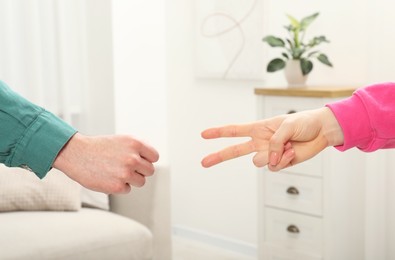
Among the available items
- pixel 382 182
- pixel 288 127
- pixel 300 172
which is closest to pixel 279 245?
pixel 300 172

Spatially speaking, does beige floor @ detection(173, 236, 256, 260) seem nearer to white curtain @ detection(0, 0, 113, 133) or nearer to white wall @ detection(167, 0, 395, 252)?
white wall @ detection(167, 0, 395, 252)

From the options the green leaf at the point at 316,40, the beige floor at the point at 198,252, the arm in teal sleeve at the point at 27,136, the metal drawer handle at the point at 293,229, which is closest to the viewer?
the arm in teal sleeve at the point at 27,136

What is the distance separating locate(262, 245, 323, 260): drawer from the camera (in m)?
3.45

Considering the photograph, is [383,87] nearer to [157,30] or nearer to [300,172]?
[300,172]

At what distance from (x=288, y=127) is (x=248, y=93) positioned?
2.65 m

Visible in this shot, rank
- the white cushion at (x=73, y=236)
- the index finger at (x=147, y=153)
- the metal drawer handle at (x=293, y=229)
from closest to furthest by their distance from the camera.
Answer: the index finger at (x=147, y=153) < the white cushion at (x=73, y=236) < the metal drawer handle at (x=293, y=229)

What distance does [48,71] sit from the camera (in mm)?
4051

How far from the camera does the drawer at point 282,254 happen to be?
3445 millimetres

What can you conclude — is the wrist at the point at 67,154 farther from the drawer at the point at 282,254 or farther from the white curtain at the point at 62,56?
the white curtain at the point at 62,56

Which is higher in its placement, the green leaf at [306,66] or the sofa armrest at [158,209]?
the green leaf at [306,66]

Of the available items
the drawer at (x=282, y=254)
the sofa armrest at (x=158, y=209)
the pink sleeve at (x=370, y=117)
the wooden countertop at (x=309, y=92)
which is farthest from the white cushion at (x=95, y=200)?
the pink sleeve at (x=370, y=117)

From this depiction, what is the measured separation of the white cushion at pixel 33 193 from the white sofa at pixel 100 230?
0.02 meters

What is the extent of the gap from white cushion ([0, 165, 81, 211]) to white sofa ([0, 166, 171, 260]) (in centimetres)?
2

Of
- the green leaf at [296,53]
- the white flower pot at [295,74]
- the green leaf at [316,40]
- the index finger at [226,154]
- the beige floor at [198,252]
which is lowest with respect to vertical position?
the beige floor at [198,252]
